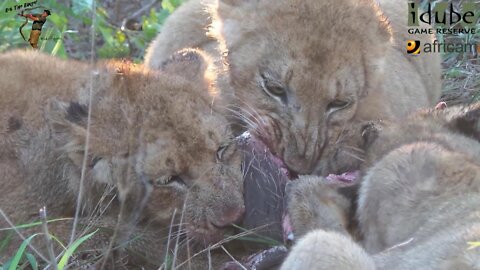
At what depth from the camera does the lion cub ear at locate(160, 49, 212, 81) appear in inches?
203

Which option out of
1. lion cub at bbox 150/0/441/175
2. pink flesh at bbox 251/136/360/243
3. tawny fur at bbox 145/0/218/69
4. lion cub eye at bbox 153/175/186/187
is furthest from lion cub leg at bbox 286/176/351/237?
tawny fur at bbox 145/0/218/69

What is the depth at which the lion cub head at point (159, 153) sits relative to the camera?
455 centimetres

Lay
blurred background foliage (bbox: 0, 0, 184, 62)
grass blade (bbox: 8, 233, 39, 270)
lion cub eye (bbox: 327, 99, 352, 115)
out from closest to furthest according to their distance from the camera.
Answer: grass blade (bbox: 8, 233, 39, 270), lion cub eye (bbox: 327, 99, 352, 115), blurred background foliage (bbox: 0, 0, 184, 62)

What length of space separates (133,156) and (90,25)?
4.29 meters

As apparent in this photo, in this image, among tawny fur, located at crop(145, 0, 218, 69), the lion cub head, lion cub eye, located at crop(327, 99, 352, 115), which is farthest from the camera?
tawny fur, located at crop(145, 0, 218, 69)

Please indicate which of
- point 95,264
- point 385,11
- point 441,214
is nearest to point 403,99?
point 385,11

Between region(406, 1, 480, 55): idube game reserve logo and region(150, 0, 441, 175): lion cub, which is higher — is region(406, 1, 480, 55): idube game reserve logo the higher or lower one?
the lower one

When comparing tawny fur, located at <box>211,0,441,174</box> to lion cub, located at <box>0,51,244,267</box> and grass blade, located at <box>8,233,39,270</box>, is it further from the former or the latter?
grass blade, located at <box>8,233,39,270</box>

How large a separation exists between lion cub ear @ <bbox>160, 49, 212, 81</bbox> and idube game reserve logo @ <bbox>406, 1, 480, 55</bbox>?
2.09 metres

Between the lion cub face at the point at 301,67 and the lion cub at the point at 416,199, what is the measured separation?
28 cm

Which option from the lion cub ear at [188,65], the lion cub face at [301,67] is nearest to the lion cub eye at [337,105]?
the lion cub face at [301,67]

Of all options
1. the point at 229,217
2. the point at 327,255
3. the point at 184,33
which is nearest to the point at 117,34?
the point at 184,33

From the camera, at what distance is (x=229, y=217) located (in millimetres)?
4637

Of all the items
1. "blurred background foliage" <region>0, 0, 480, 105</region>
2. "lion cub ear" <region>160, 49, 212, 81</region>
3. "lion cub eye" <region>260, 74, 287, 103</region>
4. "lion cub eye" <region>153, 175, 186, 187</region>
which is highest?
"lion cub ear" <region>160, 49, 212, 81</region>
